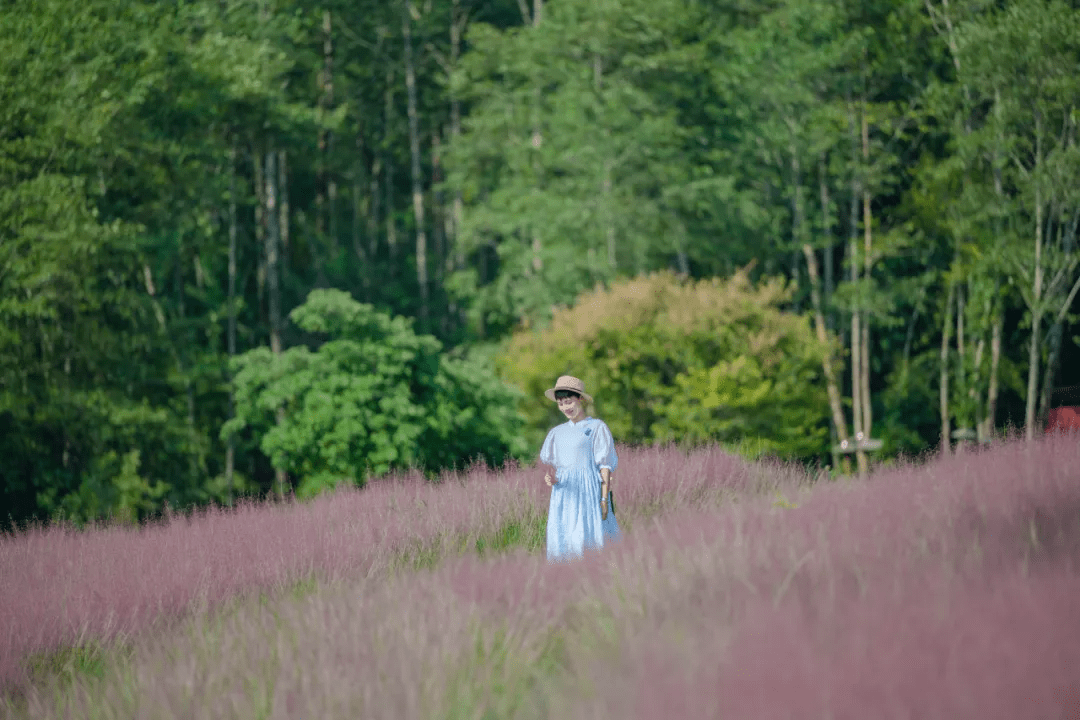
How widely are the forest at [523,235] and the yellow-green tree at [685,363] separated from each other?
100 millimetres

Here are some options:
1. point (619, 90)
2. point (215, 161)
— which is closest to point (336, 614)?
point (215, 161)

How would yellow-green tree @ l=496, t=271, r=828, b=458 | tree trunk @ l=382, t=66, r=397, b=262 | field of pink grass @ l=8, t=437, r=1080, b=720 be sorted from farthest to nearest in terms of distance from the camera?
tree trunk @ l=382, t=66, r=397, b=262, yellow-green tree @ l=496, t=271, r=828, b=458, field of pink grass @ l=8, t=437, r=1080, b=720

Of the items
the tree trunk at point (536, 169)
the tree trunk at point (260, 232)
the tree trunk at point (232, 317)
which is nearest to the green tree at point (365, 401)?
the tree trunk at point (232, 317)

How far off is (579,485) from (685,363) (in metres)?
19.6

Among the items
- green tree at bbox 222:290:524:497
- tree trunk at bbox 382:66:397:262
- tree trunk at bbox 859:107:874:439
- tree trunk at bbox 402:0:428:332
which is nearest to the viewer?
green tree at bbox 222:290:524:497

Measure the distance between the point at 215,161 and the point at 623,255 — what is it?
11.5 meters

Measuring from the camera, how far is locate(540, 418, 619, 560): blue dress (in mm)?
7125

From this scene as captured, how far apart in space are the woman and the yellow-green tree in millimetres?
18455

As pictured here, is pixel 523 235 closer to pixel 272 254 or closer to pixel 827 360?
pixel 272 254

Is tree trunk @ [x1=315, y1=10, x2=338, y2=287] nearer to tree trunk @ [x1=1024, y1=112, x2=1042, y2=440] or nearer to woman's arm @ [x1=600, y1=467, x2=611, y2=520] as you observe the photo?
tree trunk @ [x1=1024, y1=112, x2=1042, y2=440]

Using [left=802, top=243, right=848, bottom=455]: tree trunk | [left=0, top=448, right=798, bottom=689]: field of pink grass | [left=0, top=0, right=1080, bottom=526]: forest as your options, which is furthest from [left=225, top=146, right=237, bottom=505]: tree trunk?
[left=0, top=448, right=798, bottom=689]: field of pink grass

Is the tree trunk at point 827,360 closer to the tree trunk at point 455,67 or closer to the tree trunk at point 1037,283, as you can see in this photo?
the tree trunk at point 1037,283

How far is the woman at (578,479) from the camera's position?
280 inches

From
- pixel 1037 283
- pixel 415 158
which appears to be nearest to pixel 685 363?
pixel 1037 283
